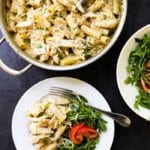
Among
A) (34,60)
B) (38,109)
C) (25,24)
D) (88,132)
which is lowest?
(88,132)

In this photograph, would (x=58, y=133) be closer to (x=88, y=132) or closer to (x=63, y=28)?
(x=88, y=132)

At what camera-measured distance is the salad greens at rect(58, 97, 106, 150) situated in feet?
5.44

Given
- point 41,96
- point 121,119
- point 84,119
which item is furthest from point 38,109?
point 121,119

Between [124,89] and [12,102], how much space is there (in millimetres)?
408

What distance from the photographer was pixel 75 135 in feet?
5.41

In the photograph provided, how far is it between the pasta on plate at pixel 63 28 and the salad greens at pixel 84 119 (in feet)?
0.57

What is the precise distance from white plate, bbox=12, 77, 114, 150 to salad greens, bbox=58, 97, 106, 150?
2cm

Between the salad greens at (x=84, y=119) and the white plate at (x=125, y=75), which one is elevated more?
the white plate at (x=125, y=75)

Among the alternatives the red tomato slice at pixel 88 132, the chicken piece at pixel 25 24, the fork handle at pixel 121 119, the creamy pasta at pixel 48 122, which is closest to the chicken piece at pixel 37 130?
the creamy pasta at pixel 48 122

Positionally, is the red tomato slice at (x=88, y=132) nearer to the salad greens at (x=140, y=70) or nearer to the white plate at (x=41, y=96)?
the white plate at (x=41, y=96)

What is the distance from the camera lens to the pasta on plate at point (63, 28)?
1562 mm

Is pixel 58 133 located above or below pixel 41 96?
below

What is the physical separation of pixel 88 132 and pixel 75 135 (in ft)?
0.15

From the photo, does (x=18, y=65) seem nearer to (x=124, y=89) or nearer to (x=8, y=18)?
(x=8, y=18)
